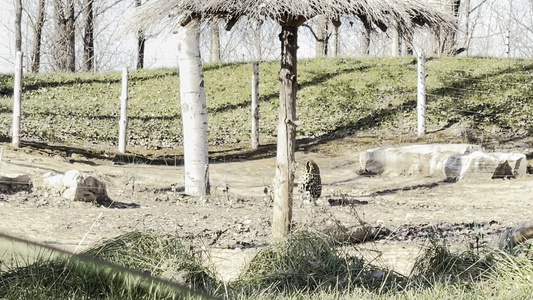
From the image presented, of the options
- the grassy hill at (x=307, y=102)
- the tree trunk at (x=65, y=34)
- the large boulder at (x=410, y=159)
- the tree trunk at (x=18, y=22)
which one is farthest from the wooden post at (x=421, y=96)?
the tree trunk at (x=18, y=22)

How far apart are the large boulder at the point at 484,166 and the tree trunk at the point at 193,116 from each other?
16.2 feet

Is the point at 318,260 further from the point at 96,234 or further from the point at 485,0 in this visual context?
the point at 485,0

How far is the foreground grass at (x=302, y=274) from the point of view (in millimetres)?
4418

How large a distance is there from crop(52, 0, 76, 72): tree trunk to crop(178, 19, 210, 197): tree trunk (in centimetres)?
1895

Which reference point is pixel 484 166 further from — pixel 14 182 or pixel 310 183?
pixel 14 182

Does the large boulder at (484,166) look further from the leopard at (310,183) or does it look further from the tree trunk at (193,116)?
the tree trunk at (193,116)

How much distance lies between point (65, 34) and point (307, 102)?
12.8 m

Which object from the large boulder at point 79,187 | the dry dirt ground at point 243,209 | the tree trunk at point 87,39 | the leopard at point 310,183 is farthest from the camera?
the tree trunk at point 87,39

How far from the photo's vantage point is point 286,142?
674 centimetres

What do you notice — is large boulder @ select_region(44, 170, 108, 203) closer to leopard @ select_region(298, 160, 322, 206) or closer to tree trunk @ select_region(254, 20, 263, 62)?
leopard @ select_region(298, 160, 322, 206)

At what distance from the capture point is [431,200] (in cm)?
1181

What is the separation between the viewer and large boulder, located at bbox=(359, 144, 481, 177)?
1408cm

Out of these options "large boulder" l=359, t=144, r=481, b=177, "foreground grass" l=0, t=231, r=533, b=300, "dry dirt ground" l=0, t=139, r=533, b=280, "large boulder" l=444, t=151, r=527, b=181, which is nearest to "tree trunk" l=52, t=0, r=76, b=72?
"dry dirt ground" l=0, t=139, r=533, b=280

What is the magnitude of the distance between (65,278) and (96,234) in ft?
11.7
